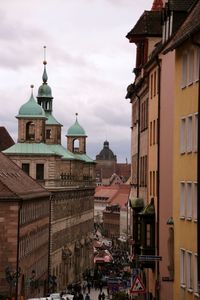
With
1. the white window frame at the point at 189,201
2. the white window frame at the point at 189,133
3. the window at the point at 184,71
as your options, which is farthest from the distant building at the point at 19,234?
the white window frame at the point at 189,133

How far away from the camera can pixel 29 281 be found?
230 ft

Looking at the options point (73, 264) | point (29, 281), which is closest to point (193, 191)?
point (29, 281)

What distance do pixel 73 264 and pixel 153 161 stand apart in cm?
8033

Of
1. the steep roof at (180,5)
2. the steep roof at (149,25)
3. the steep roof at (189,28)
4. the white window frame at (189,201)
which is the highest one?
the steep roof at (149,25)

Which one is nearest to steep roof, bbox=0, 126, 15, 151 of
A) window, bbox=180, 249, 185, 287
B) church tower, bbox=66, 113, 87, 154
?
church tower, bbox=66, 113, 87, 154

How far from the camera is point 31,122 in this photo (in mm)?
109562

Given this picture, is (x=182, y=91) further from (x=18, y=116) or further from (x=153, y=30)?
(x=18, y=116)

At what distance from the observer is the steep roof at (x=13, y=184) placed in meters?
62.9

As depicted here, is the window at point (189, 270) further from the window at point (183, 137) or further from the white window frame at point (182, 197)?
the window at point (183, 137)

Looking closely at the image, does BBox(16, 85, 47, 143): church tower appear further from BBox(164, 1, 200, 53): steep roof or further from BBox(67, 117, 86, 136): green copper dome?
BBox(164, 1, 200, 53): steep roof

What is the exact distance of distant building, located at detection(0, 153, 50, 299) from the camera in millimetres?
62781

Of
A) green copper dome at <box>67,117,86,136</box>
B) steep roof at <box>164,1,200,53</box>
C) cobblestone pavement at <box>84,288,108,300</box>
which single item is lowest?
cobblestone pavement at <box>84,288,108,300</box>

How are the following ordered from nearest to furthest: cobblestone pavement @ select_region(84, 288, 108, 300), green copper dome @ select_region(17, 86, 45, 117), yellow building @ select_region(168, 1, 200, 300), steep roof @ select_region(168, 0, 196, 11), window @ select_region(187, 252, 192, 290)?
yellow building @ select_region(168, 1, 200, 300)
window @ select_region(187, 252, 192, 290)
steep roof @ select_region(168, 0, 196, 11)
cobblestone pavement @ select_region(84, 288, 108, 300)
green copper dome @ select_region(17, 86, 45, 117)

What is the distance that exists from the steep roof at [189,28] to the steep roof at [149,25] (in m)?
15.8
